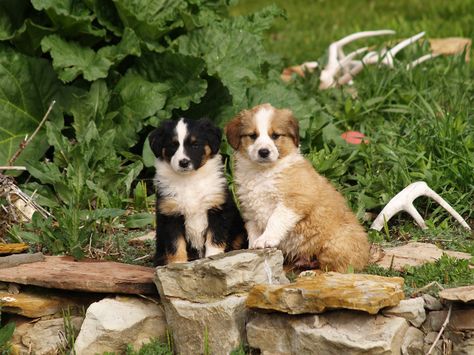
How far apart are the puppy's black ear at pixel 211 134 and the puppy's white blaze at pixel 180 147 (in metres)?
0.12

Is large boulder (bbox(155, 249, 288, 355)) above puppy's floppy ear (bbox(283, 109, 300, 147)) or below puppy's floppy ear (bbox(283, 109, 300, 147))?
below

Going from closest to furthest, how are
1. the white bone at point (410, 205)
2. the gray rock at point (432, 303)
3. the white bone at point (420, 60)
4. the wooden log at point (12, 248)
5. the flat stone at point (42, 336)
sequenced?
the gray rock at point (432, 303)
the flat stone at point (42, 336)
the wooden log at point (12, 248)
the white bone at point (410, 205)
the white bone at point (420, 60)

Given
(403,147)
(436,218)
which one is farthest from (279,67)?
(436,218)

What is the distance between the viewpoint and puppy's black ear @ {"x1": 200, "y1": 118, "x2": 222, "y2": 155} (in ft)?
19.1

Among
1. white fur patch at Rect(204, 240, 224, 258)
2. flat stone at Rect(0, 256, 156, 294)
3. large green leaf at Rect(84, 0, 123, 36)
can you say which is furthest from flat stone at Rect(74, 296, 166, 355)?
large green leaf at Rect(84, 0, 123, 36)

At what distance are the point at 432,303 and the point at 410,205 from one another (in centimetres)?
178

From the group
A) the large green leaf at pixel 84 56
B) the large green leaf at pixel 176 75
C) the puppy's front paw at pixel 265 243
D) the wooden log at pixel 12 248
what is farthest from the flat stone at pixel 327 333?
the large green leaf at pixel 84 56

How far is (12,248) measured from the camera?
6344 millimetres

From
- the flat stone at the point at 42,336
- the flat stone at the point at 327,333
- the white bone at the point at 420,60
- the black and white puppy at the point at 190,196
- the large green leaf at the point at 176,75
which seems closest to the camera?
the flat stone at the point at 327,333

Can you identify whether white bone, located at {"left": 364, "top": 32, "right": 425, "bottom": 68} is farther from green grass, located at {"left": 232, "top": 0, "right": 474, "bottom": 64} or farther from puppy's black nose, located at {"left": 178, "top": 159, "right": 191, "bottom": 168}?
puppy's black nose, located at {"left": 178, "top": 159, "right": 191, "bottom": 168}

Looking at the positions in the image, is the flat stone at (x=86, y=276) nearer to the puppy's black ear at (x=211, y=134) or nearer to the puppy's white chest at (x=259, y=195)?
the puppy's white chest at (x=259, y=195)

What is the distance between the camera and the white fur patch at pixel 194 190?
229 inches

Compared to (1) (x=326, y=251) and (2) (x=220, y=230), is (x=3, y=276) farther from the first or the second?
(1) (x=326, y=251)

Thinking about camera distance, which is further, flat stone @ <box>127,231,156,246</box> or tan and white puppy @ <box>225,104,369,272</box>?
flat stone @ <box>127,231,156,246</box>
